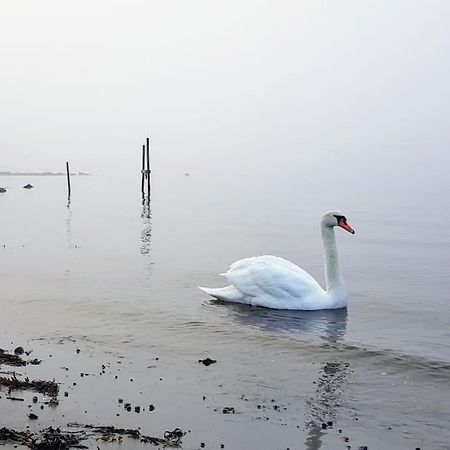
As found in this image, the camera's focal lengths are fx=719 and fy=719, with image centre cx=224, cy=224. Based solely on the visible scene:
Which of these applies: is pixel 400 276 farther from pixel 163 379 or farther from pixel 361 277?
pixel 163 379

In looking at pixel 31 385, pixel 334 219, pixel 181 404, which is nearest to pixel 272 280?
pixel 334 219

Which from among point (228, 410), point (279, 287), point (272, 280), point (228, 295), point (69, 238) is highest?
point (69, 238)

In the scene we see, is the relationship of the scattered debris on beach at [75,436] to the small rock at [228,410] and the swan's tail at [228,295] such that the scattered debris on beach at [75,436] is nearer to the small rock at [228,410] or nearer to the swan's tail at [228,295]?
the small rock at [228,410]

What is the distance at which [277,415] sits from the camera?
7.14 meters

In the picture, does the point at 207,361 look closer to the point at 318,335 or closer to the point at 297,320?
the point at 318,335

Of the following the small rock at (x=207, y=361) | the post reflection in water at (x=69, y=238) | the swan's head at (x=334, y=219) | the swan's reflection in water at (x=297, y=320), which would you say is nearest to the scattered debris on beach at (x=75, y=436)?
the small rock at (x=207, y=361)

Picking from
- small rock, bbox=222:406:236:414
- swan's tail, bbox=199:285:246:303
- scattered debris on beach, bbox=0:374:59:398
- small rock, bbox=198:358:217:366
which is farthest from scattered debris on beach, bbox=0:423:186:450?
swan's tail, bbox=199:285:246:303

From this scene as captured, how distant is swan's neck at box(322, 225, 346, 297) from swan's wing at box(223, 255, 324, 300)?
0.37 metres

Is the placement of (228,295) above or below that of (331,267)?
below

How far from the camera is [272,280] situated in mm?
13094

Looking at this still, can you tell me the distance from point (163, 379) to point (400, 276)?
11.5 metres

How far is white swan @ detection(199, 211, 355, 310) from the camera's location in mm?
13008

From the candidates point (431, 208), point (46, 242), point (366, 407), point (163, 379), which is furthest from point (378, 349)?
point (431, 208)

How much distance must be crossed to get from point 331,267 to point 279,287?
1348 millimetres
